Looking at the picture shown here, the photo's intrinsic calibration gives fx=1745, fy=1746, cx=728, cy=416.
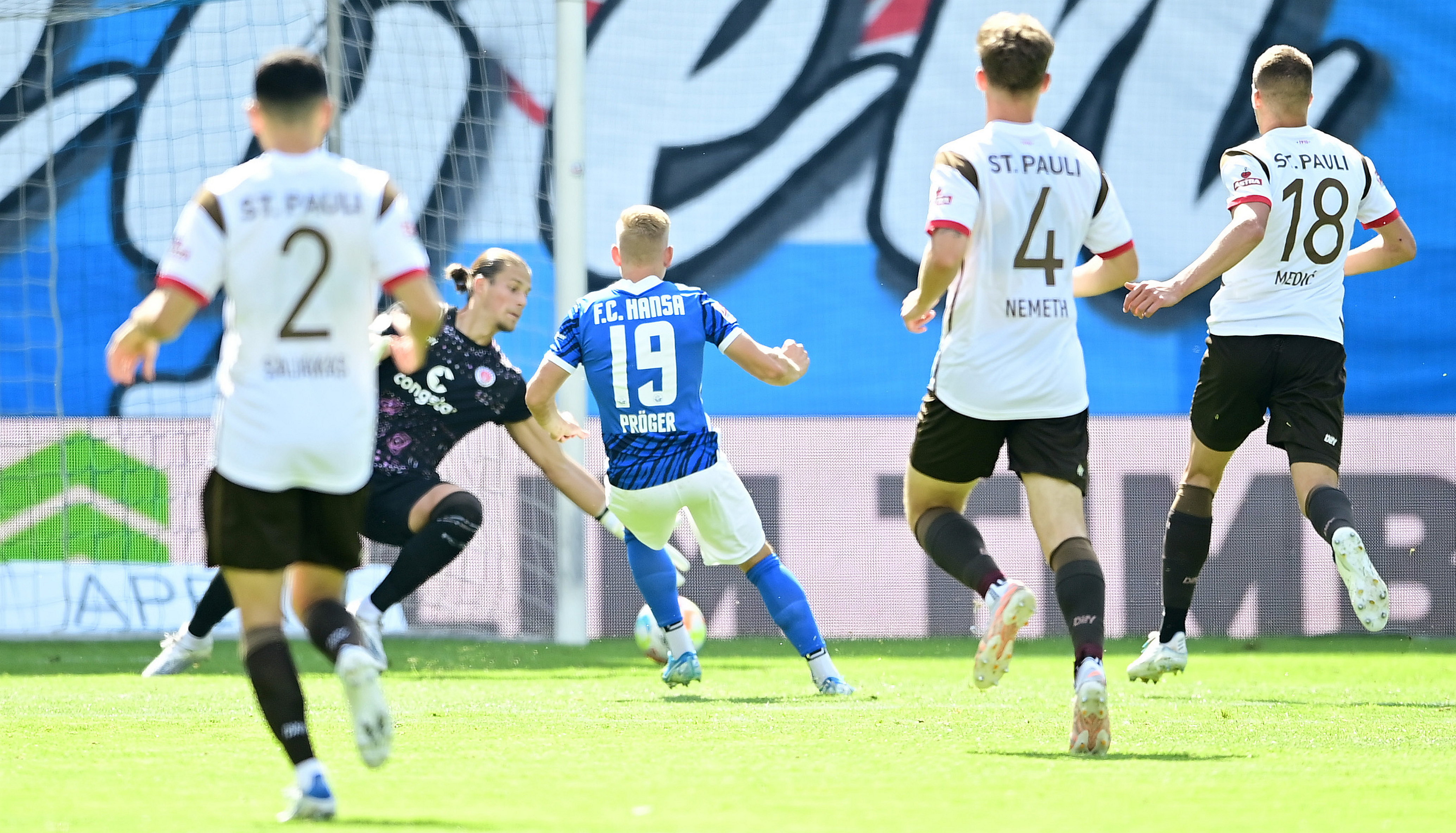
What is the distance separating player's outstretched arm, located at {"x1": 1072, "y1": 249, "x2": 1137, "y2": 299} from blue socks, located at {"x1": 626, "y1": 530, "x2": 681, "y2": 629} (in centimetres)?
239

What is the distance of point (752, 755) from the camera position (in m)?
4.43

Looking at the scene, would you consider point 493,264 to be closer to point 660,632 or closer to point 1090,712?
point 660,632

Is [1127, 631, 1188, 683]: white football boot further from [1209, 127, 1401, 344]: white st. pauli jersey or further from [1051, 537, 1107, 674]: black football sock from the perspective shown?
[1051, 537, 1107, 674]: black football sock

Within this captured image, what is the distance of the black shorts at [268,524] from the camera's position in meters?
3.65

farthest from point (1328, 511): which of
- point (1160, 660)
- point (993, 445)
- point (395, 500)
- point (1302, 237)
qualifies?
point (395, 500)

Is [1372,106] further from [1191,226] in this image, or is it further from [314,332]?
[314,332]

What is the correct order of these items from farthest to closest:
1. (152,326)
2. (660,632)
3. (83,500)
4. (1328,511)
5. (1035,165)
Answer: (83,500) < (660,632) < (1328,511) < (1035,165) < (152,326)

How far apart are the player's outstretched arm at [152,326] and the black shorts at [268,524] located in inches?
11.8

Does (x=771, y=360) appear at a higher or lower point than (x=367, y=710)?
higher

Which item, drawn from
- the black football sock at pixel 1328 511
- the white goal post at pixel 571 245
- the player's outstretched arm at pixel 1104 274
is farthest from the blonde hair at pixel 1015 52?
the white goal post at pixel 571 245

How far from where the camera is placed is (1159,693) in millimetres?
6461

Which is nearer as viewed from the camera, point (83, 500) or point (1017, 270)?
point (1017, 270)

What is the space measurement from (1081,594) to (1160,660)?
1.91m

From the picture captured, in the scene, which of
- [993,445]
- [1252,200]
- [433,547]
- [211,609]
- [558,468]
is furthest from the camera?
[558,468]
